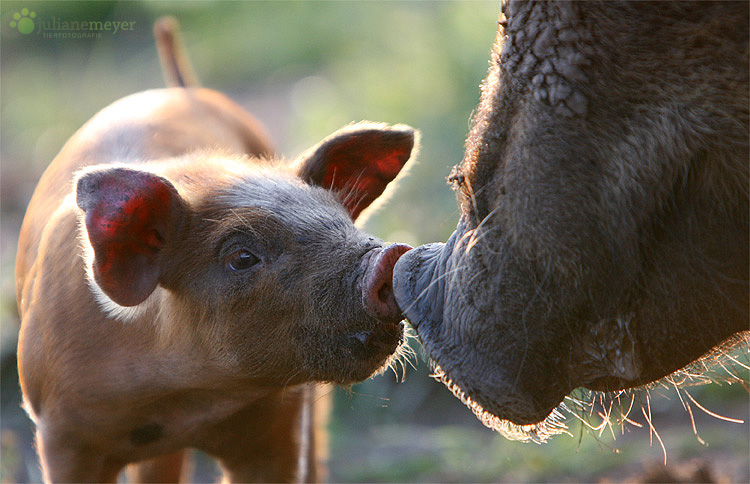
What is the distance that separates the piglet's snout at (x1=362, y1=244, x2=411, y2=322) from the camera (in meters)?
2.38

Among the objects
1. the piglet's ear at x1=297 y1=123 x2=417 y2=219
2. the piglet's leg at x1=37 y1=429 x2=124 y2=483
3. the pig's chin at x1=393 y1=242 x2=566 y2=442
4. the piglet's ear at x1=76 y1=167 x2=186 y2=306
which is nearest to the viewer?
the pig's chin at x1=393 y1=242 x2=566 y2=442

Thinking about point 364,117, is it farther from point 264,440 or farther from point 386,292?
point 386,292

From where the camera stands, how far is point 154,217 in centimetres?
265

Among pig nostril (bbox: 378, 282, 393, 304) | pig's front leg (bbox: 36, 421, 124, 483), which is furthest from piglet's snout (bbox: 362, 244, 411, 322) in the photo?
pig's front leg (bbox: 36, 421, 124, 483)

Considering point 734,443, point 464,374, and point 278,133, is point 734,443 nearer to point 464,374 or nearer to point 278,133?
point 464,374

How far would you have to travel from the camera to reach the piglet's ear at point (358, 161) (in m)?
3.08

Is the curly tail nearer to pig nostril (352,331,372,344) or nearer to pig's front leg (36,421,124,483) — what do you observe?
pig's front leg (36,421,124,483)

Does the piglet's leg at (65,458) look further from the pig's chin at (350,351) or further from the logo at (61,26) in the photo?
the logo at (61,26)

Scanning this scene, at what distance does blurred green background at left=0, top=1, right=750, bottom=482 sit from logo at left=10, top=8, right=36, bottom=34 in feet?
0.46

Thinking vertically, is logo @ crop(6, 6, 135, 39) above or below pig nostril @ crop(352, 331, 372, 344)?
below

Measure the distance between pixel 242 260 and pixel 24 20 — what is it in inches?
317

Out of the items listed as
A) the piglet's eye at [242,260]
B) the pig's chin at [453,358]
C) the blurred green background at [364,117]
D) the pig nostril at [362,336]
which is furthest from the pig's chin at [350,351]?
the blurred green background at [364,117]

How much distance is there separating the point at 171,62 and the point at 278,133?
4.28m

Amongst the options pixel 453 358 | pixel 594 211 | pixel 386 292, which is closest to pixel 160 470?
pixel 386 292
